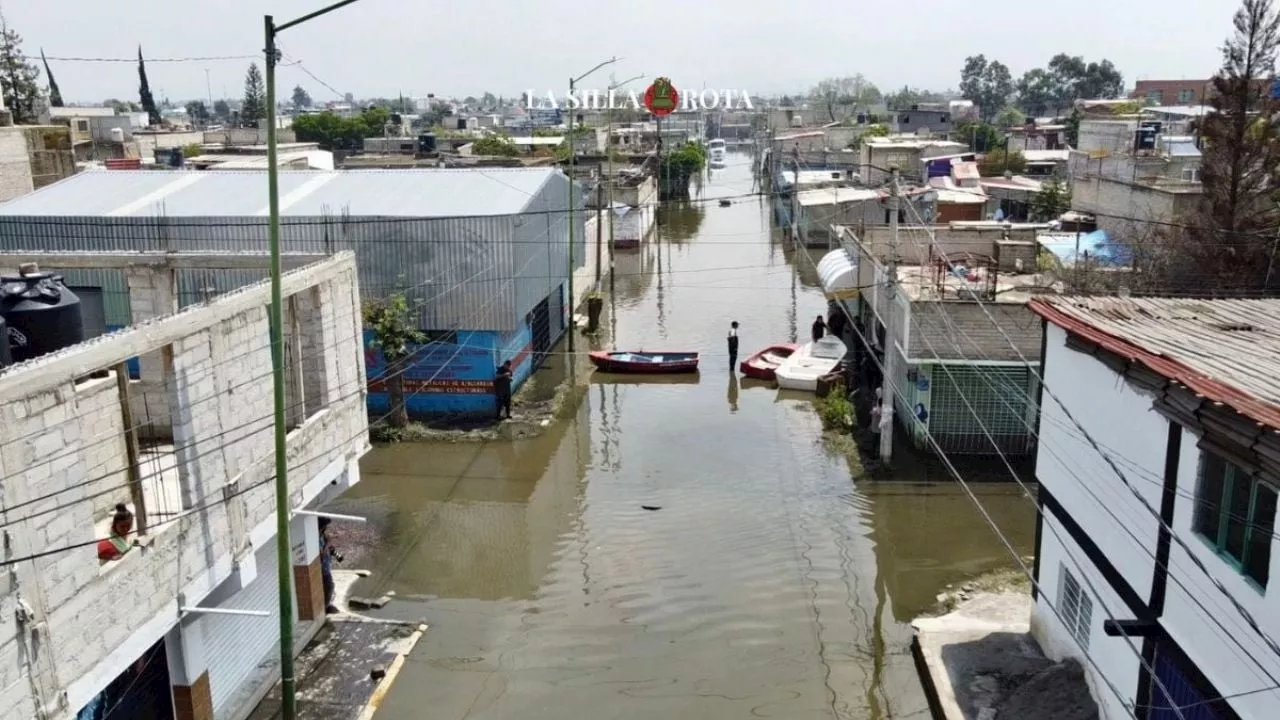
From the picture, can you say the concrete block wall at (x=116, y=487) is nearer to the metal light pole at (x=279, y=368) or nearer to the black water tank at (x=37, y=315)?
the metal light pole at (x=279, y=368)

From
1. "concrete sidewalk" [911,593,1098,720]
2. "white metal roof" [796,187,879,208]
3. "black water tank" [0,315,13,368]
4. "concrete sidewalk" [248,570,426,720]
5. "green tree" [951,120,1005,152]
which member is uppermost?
"green tree" [951,120,1005,152]

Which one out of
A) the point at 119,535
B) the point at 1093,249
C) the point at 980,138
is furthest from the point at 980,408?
the point at 980,138

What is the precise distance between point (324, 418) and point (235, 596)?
7.66ft

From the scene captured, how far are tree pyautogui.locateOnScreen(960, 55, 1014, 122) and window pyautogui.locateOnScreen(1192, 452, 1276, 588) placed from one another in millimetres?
145993

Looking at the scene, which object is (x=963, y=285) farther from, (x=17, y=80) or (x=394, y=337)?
(x=17, y=80)

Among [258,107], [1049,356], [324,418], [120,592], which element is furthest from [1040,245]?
[258,107]

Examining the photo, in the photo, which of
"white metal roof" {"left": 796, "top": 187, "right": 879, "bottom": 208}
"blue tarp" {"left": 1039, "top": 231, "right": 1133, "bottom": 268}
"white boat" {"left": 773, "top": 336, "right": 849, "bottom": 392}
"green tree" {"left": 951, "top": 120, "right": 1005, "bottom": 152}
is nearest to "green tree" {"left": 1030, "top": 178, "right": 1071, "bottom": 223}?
"white metal roof" {"left": 796, "top": 187, "right": 879, "bottom": 208}

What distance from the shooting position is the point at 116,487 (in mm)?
7773

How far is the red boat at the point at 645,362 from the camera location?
27.4 m

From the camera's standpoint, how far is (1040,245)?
27.9 m

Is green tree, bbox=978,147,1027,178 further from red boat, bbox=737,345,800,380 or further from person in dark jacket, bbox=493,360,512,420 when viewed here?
person in dark jacket, bbox=493,360,512,420

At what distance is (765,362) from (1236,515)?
19.3 meters

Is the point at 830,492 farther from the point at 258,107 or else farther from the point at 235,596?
the point at 258,107

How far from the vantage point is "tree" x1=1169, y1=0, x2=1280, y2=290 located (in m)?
23.9
